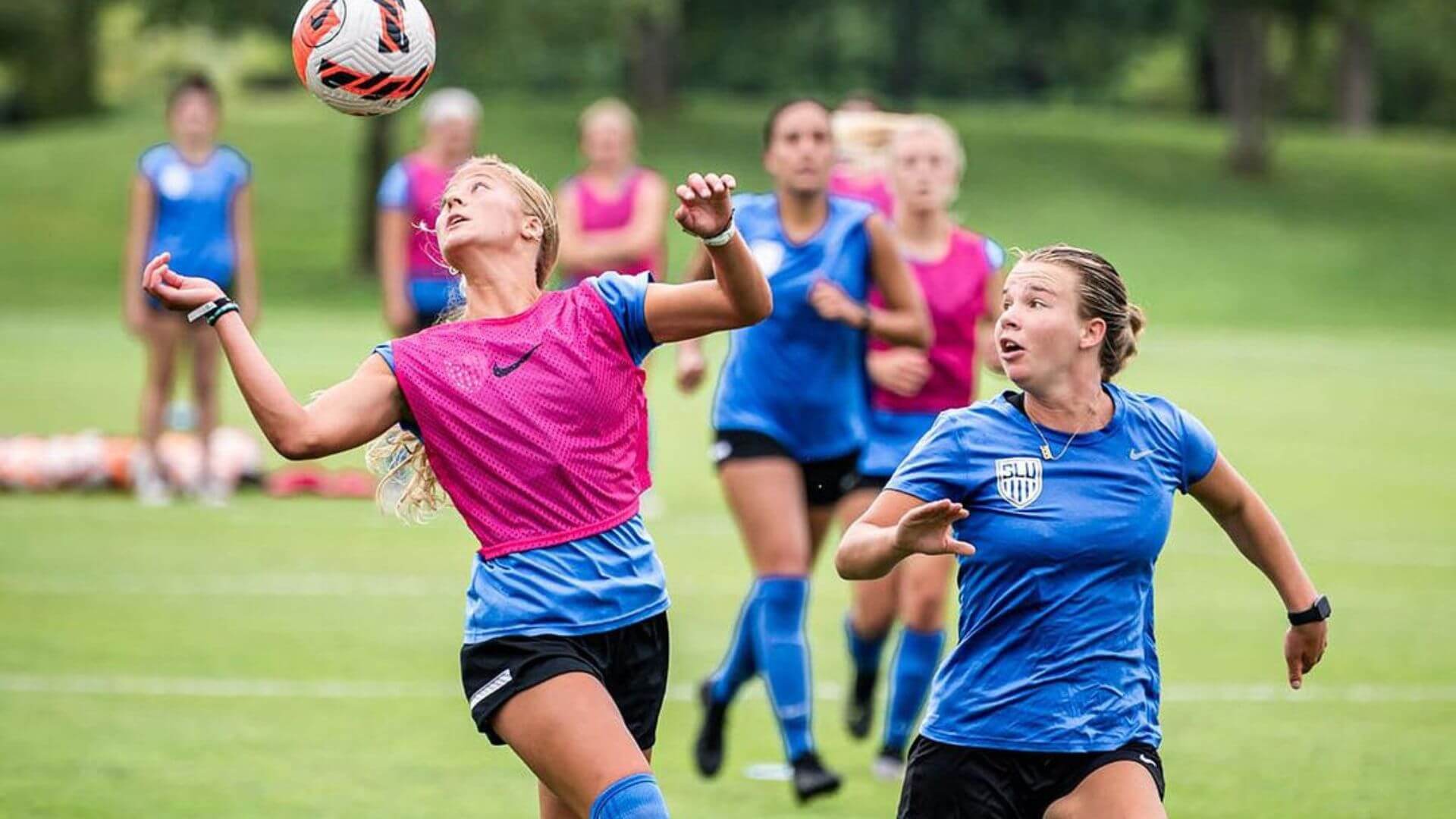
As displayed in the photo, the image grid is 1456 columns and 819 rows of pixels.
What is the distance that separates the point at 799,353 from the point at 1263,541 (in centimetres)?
314

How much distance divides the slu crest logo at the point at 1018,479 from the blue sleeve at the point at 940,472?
0.24 ft

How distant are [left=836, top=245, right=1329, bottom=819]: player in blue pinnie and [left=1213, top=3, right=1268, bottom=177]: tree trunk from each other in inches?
1599

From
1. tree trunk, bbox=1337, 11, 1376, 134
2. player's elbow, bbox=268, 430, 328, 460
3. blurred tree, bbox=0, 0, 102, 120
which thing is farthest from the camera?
tree trunk, bbox=1337, 11, 1376, 134

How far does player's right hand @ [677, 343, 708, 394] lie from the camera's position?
8266 mm

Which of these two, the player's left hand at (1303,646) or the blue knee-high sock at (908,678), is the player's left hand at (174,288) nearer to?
the player's left hand at (1303,646)

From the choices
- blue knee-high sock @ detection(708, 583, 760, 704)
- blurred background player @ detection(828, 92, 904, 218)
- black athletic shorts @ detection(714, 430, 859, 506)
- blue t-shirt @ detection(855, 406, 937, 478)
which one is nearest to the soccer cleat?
blue knee-high sock @ detection(708, 583, 760, 704)

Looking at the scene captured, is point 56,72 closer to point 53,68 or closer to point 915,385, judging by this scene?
point 53,68

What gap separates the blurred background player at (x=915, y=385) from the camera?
25.1ft

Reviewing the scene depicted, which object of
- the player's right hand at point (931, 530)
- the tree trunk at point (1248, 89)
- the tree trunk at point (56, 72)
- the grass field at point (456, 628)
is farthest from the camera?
the tree trunk at point (56, 72)

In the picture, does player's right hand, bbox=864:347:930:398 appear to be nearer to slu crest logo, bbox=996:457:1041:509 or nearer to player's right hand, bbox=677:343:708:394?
player's right hand, bbox=677:343:708:394

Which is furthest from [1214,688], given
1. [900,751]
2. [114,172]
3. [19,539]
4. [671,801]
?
[114,172]

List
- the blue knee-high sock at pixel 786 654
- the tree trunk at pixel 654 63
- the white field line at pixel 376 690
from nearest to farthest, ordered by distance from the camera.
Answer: the blue knee-high sock at pixel 786 654, the white field line at pixel 376 690, the tree trunk at pixel 654 63

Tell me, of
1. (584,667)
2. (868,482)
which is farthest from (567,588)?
(868,482)

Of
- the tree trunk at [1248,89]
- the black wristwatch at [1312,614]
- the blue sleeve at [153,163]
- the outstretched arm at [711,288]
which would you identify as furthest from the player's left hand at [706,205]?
the tree trunk at [1248,89]
